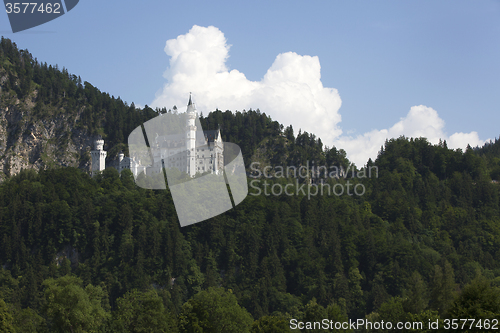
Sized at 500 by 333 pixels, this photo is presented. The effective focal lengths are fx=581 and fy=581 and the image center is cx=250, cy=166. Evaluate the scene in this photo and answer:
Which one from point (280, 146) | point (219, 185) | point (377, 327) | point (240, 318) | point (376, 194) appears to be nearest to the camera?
point (240, 318)

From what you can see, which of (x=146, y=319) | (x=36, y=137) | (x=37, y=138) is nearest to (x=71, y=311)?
(x=146, y=319)

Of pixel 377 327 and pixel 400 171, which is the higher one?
pixel 400 171

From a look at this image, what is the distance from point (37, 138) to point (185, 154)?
45791 mm

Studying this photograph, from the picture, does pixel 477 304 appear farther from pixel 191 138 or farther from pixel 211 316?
pixel 191 138

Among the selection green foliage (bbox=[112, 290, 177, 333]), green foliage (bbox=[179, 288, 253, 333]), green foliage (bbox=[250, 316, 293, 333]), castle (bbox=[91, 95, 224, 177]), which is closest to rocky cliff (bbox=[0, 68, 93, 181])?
castle (bbox=[91, 95, 224, 177])

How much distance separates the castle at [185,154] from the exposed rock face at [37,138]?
52.5 feet

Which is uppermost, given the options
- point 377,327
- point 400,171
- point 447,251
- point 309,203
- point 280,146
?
point 280,146

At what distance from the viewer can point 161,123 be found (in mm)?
138375

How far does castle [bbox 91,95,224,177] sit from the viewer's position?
114 metres

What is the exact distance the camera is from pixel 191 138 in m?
115

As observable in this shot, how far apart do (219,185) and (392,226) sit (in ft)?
103

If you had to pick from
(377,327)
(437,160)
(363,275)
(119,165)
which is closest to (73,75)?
(119,165)

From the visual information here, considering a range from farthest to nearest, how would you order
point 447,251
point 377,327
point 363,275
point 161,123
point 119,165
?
point 161,123 < point 119,165 < point 447,251 < point 363,275 < point 377,327

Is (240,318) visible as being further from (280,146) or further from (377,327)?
(280,146)
